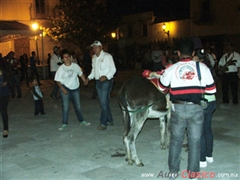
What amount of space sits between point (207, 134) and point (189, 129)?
1.08 metres

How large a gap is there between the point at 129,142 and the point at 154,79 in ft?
4.30

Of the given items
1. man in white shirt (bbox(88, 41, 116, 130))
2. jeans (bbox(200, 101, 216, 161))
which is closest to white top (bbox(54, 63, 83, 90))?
man in white shirt (bbox(88, 41, 116, 130))

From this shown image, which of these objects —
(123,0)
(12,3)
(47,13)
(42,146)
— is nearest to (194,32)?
(47,13)

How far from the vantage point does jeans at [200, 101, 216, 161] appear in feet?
17.0

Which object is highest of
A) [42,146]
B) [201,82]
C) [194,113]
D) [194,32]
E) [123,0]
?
[123,0]

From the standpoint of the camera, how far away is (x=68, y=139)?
293 inches

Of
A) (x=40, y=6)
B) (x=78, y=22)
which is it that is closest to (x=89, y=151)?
(x=78, y=22)

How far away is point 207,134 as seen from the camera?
5.38 meters

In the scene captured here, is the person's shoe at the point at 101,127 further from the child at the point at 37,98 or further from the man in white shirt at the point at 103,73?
the child at the point at 37,98

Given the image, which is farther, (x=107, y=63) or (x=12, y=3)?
(x=12, y=3)

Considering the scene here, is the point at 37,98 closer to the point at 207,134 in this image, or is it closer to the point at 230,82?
the point at 230,82

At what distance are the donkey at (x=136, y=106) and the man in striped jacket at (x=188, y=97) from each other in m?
1.15

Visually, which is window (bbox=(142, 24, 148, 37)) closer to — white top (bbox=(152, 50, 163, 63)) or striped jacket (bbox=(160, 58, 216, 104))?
white top (bbox=(152, 50, 163, 63))

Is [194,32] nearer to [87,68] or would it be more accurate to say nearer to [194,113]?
[87,68]
